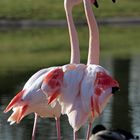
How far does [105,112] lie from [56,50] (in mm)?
12474

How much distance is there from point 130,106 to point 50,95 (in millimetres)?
4923

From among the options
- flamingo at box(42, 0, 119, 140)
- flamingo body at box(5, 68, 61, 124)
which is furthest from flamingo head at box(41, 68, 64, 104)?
flamingo body at box(5, 68, 61, 124)

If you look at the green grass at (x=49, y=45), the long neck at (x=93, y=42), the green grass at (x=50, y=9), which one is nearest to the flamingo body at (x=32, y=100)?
the long neck at (x=93, y=42)

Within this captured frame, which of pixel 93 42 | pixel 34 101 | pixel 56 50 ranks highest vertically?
pixel 93 42

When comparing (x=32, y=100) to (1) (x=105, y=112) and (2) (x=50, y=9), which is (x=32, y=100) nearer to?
(1) (x=105, y=112)

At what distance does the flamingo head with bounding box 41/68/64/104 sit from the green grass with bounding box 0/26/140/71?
11.3 m

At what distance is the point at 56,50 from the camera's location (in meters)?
23.3

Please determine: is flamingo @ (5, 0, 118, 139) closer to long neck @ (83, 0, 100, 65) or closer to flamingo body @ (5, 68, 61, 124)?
flamingo body @ (5, 68, 61, 124)

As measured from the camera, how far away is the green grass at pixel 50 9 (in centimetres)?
3634

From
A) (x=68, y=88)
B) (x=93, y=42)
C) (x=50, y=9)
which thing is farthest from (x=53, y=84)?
(x=50, y=9)

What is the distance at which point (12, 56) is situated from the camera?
22.2 m

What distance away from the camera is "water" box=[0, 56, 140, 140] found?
9.31 m

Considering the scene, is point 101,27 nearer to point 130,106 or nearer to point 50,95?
point 130,106

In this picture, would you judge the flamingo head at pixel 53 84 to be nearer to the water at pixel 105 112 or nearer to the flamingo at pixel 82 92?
the flamingo at pixel 82 92
